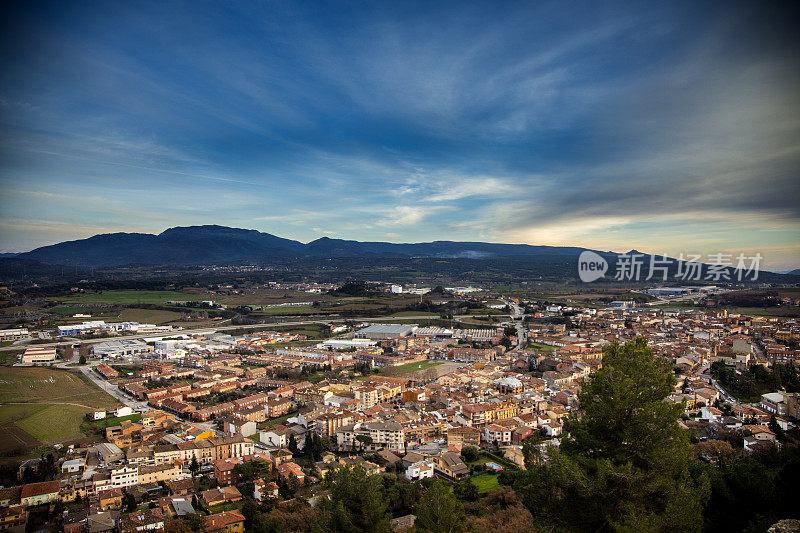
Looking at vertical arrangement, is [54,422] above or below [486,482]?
below

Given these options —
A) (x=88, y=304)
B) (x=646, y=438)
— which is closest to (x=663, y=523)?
(x=646, y=438)

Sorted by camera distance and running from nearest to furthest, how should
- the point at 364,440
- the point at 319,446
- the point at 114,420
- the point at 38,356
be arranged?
the point at 319,446, the point at 364,440, the point at 114,420, the point at 38,356

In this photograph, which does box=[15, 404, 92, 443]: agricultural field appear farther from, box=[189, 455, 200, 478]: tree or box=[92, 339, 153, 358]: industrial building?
box=[92, 339, 153, 358]: industrial building

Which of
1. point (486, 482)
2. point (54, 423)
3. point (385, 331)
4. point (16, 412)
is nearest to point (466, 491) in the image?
point (486, 482)

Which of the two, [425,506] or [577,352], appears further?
[577,352]

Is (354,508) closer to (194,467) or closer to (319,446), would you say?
(319,446)

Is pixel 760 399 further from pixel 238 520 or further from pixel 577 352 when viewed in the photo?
pixel 238 520

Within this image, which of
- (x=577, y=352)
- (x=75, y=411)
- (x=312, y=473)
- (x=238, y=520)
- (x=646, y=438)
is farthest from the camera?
(x=577, y=352)

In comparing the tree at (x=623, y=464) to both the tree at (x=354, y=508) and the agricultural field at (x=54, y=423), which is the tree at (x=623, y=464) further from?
the agricultural field at (x=54, y=423)
